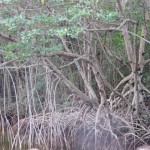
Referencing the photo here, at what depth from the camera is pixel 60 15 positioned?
13.3ft

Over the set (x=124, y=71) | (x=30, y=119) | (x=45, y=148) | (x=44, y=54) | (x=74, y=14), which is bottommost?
(x=45, y=148)

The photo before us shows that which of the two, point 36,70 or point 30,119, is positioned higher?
point 36,70

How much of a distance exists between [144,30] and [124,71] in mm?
1460

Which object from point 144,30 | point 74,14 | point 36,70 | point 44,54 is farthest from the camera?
point 36,70

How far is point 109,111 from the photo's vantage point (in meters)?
5.79

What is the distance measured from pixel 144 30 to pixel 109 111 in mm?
1310

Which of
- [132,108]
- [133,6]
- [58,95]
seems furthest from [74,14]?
[58,95]

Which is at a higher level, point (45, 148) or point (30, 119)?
point (30, 119)

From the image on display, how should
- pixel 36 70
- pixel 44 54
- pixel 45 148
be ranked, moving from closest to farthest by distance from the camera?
pixel 44 54
pixel 45 148
pixel 36 70

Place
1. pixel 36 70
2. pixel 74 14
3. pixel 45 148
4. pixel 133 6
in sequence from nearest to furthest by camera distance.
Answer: pixel 74 14
pixel 133 6
pixel 45 148
pixel 36 70

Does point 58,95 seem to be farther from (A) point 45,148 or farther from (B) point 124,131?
(B) point 124,131

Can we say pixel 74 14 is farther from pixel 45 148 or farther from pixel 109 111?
pixel 45 148

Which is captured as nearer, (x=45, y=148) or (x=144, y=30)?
(x=144, y=30)

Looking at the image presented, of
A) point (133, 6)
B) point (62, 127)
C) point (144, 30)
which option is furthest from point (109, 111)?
point (133, 6)
